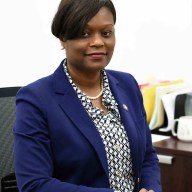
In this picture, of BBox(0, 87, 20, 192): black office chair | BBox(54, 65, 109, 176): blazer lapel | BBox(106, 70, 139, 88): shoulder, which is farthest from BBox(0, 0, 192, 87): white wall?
BBox(54, 65, 109, 176): blazer lapel

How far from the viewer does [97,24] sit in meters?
1.07

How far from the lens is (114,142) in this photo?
3.75 feet

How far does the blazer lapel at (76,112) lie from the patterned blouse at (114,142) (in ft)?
0.08

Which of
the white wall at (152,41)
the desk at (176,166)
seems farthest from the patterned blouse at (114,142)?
the white wall at (152,41)

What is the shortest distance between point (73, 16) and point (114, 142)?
379 millimetres

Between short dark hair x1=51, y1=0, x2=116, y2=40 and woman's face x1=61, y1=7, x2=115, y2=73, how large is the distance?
15 millimetres

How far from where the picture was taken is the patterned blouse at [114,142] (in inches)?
44.7

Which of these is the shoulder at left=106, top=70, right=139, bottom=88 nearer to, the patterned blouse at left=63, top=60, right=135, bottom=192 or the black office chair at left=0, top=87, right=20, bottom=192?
the patterned blouse at left=63, top=60, right=135, bottom=192

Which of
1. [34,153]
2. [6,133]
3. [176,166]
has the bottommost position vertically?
[176,166]

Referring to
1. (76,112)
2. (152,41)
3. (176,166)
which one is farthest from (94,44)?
(152,41)

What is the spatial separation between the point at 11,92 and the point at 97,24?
2.11 ft

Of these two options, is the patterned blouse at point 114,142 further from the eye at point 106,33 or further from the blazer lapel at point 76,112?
the eye at point 106,33

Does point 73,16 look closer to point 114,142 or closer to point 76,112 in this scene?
point 76,112

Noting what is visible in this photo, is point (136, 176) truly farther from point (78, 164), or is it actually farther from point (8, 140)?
point (8, 140)
